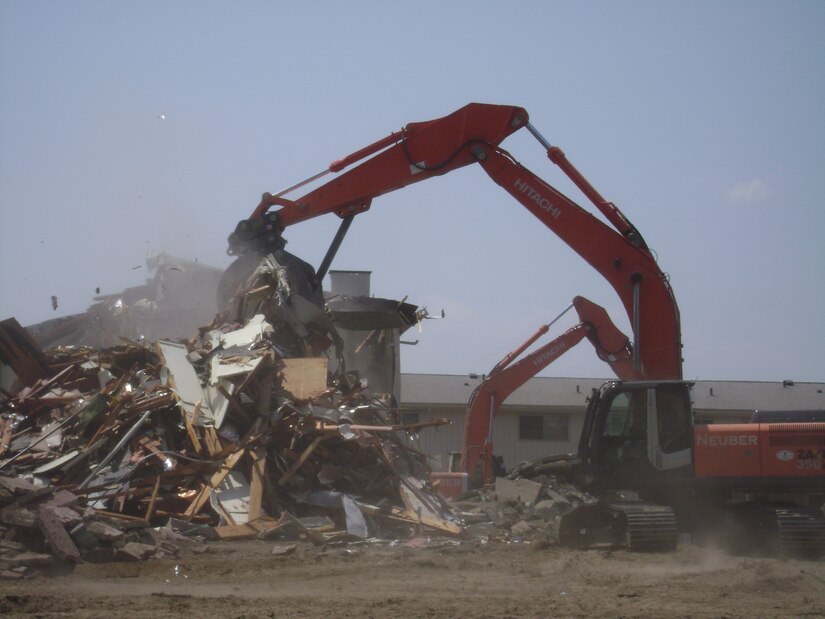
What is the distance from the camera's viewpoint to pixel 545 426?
107ft

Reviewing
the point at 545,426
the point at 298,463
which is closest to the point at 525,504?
the point at 298,463

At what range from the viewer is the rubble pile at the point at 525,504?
42.6 feet

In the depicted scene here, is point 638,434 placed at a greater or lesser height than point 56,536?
greater

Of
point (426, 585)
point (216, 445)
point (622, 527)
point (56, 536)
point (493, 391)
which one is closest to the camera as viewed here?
point (426, 585)

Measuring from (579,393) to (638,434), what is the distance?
21383 mm

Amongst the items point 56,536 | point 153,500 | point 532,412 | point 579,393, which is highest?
point 579,393

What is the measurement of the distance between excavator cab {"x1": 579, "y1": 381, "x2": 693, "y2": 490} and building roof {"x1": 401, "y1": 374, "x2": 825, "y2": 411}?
774 inches

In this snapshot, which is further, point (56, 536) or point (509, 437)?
point (509, 437)

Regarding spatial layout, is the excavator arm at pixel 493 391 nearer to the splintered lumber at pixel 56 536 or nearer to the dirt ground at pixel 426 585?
the dirt ground at pixel 426 585

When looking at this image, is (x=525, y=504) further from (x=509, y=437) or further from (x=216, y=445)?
(x=509, y=437)

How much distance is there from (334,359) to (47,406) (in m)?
5.08

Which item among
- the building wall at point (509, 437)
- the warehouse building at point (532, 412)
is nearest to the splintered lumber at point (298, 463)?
the warehouse building at point (532, 412)

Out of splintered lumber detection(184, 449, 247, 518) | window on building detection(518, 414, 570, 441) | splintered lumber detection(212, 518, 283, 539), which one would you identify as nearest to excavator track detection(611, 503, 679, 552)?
splintered lumber detection(212, 518, 283, 539)

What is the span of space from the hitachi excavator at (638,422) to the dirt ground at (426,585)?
0.59m
